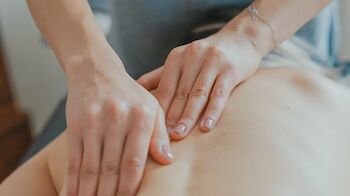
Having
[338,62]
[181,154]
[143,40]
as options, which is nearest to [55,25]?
[143,40]

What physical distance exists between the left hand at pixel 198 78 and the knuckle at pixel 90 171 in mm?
111

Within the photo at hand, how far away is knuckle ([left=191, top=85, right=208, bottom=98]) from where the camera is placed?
859mm

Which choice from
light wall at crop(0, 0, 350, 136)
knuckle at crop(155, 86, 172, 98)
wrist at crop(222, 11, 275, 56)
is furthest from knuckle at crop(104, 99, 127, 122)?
light wall at crop(0, 0, 350, 136)

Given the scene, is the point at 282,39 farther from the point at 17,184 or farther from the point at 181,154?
the point at 17,184

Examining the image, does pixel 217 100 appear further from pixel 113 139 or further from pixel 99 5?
pixel 99 5

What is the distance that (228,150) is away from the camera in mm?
724

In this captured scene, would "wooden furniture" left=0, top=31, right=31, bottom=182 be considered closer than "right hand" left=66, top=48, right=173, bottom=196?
No

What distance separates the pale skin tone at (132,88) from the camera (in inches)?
29.9

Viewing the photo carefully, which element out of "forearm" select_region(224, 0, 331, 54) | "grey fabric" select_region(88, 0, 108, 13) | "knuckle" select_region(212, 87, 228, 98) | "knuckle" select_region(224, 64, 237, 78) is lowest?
"grey fabric" select_region(88, 0, 108, 13)

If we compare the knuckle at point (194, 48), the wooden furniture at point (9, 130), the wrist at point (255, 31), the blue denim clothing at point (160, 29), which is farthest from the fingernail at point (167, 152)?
the wooden furniture at point (9, 130)

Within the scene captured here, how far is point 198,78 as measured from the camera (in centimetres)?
88

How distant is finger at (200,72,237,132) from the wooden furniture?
115 centimetres

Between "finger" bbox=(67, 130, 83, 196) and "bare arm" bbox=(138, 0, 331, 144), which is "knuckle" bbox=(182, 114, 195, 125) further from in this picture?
"finger" bbox=(67, 130, 83, 196)

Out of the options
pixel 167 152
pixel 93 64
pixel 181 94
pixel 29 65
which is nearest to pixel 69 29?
pixel 93 64
